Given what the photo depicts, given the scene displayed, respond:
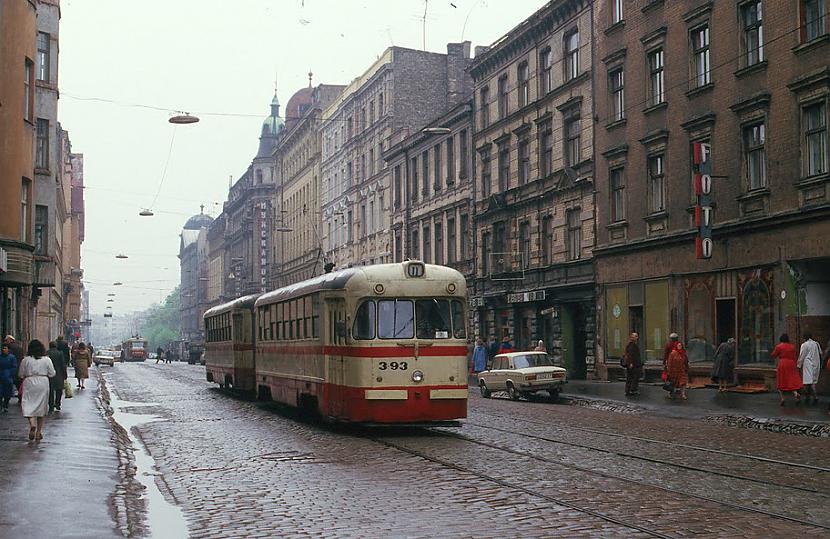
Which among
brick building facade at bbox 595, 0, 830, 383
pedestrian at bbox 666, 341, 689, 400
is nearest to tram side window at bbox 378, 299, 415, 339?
pedestrian at bbox 666, 341, 689, 400

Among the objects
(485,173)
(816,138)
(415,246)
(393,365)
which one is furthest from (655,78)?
(415,246)

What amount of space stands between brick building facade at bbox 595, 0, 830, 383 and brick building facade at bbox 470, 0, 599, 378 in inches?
79.1

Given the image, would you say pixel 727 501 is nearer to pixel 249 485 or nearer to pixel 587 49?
pixel 249 485

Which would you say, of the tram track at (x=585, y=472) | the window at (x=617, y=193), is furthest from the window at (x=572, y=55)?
the tram track at (x=585, y=472)

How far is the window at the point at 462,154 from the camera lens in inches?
2169

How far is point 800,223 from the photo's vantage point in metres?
28.4

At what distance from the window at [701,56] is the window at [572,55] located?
28.3ft

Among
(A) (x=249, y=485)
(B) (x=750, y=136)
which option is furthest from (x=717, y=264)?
(A) (x=249, y=485)

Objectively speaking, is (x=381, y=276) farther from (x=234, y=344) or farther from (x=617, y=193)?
(x=617, y=193)

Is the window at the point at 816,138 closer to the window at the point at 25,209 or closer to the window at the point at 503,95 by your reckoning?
the window at the point at 25,209

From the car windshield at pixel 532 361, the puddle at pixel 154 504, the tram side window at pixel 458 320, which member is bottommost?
the puddle at pixel 154 504

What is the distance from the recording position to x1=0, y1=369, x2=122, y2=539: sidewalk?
32.7ft

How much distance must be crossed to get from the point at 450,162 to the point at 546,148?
12562mm

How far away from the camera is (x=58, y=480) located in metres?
13.2
